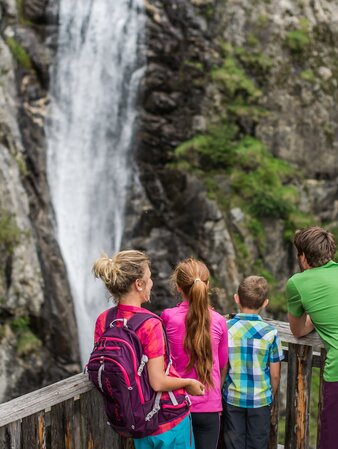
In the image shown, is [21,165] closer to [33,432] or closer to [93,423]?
[93,423]

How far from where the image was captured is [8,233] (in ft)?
38.3

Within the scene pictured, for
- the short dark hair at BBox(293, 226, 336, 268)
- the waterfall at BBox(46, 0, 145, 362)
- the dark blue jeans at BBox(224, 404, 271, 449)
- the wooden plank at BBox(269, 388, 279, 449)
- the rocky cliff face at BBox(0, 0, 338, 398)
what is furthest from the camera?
the waterfall at BBox(46, 0, 145, 362)

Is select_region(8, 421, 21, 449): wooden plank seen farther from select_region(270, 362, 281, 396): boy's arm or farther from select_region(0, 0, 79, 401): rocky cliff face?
select_region(0, 0, 79, 401): rocky cliff face

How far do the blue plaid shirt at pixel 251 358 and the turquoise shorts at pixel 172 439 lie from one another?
2.10 ft

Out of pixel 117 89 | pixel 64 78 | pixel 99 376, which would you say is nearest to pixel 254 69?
pixel 117 89

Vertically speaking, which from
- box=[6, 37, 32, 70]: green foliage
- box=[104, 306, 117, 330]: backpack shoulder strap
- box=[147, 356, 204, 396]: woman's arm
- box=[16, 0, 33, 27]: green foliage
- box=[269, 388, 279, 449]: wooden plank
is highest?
box=[16, 0, 33, 27]: green foliage

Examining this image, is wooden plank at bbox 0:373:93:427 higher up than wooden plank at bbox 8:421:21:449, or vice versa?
wooden plank at bbox 0:373:93:427

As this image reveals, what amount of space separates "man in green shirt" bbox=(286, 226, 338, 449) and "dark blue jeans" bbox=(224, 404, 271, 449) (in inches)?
22.4

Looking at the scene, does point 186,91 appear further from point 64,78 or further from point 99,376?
point 99,376

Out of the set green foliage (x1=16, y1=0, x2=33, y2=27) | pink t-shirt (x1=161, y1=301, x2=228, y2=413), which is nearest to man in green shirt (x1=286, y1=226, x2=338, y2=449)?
pink t-shirt (x1=161, y1=301, x2=228, y2=413)

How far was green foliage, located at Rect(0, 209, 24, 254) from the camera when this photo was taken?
11656 mm

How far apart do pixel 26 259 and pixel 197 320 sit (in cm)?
919

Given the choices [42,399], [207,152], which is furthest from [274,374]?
[207,152]

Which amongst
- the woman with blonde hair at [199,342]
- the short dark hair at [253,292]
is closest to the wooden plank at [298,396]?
the short dark hair at [253,292]
